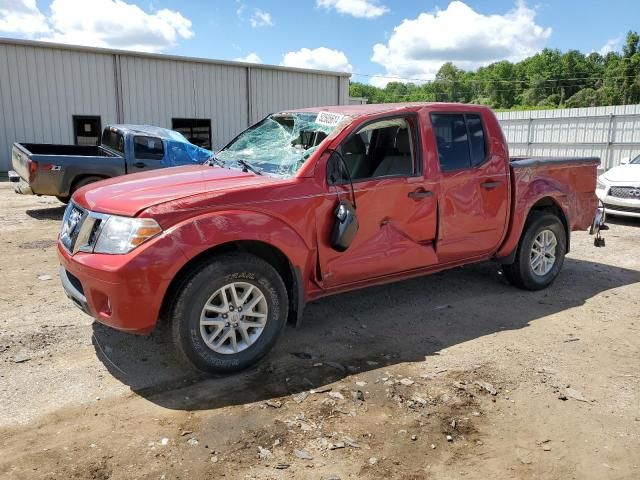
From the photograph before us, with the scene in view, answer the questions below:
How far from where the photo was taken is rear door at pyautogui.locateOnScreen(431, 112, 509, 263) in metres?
4.80

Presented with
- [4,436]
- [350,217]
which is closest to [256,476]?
[4,436]

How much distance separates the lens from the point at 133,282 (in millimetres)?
3297

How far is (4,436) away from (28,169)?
283 inches

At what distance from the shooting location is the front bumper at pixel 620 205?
9797 millimetres

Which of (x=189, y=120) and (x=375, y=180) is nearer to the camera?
(x=375, y=180)

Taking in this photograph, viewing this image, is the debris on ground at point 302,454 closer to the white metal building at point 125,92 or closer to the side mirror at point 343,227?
the side mirror at point 343,227

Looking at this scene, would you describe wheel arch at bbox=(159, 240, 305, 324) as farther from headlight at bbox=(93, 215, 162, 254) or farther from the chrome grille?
the chrome grille

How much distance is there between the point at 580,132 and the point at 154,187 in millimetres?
21462

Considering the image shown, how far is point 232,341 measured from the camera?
12.2 ft

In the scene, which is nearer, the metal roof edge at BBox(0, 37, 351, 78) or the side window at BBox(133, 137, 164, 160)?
the side window at BBox(133, 137, 164, 160)

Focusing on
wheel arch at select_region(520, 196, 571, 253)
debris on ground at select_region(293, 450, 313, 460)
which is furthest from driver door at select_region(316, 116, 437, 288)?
wheel arch at select_region(520, 196, 571, 253)

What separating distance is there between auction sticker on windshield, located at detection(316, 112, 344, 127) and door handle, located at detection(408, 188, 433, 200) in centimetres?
85

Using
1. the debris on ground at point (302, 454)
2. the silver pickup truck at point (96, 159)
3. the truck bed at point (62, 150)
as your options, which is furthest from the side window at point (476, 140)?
→ the truck bed at point (62, 150)

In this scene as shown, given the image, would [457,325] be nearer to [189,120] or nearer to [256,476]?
[256,476]
